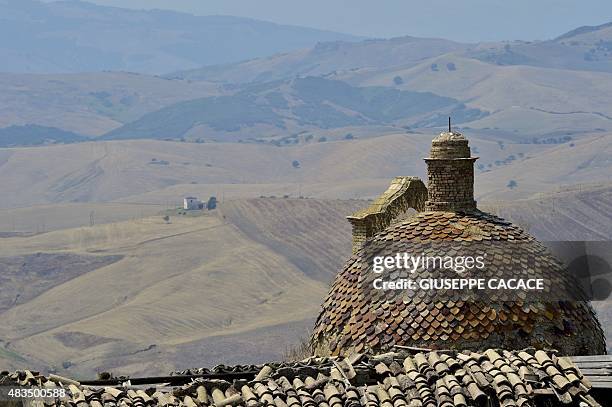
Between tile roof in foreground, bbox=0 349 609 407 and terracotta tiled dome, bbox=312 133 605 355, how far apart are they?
4.30m

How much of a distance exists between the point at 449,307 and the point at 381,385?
5281mm

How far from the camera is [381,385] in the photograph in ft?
47.6

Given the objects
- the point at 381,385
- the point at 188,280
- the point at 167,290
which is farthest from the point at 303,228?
the point at 381,385

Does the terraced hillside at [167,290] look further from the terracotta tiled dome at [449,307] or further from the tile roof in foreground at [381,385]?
the tile roof in foreground at [381,385]

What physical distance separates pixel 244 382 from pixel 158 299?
442 feet

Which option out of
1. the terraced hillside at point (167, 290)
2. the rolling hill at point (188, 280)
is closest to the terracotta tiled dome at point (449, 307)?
the rolling hill at point (188, 280)

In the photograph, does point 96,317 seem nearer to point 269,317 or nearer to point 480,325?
point 269,317

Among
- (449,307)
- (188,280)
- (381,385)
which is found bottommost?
(188,280)

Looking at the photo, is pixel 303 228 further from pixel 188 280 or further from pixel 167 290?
pixel 167 290

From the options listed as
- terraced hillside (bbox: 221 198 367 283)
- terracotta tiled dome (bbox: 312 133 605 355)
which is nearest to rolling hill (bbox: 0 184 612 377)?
terraced hillside (bbox: 221 198 367 283)

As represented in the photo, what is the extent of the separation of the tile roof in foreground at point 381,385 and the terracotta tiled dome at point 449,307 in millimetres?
4304

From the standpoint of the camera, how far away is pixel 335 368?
14680 mm

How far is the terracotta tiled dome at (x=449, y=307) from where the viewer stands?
1950cm

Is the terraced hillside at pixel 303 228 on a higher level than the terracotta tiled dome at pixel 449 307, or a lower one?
lower
